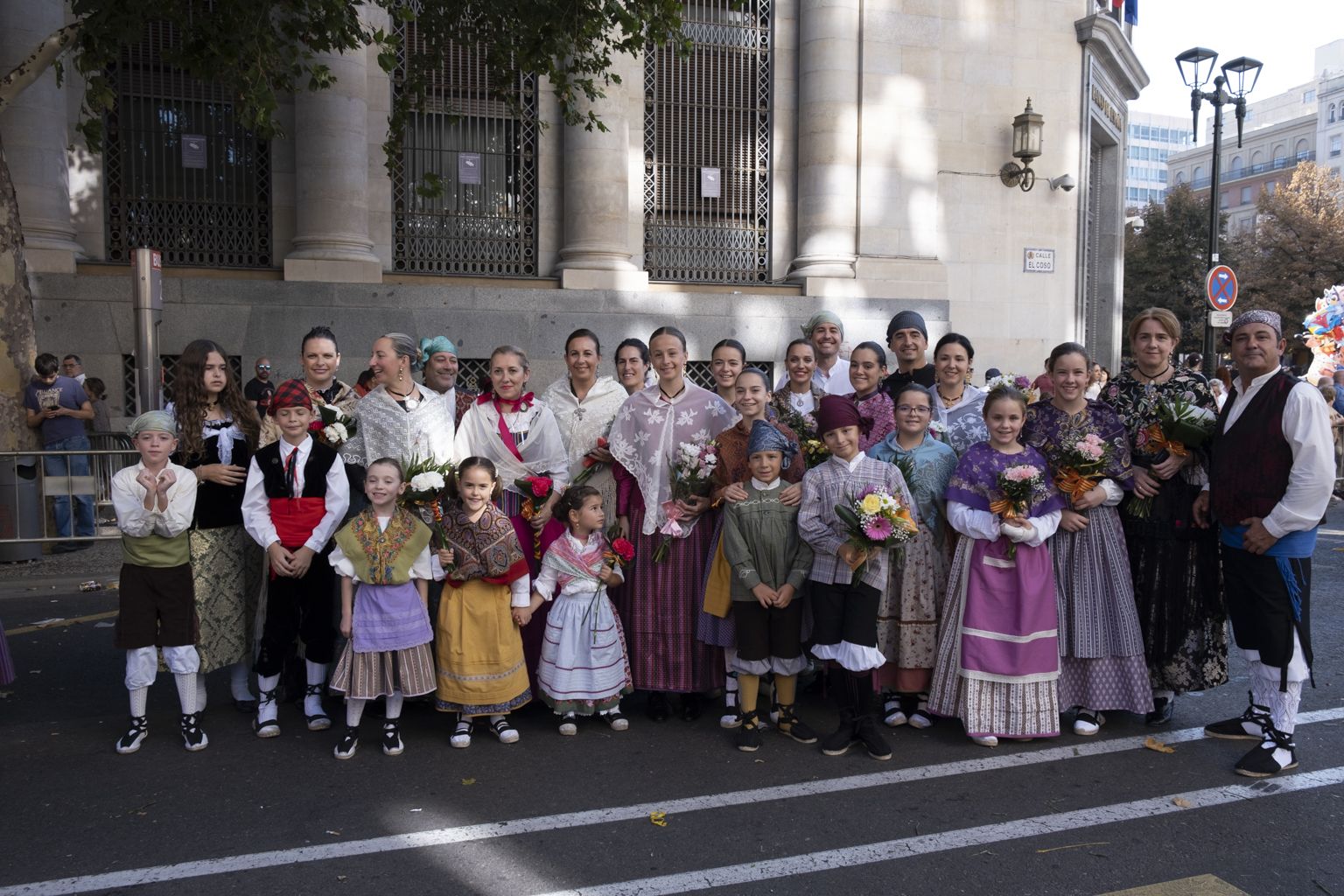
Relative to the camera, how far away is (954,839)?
4.29m

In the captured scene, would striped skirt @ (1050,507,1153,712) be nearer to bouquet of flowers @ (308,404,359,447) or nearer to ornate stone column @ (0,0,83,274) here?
bouquet of flowers @ (308,404,359,447)

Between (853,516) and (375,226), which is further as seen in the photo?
(375,226)

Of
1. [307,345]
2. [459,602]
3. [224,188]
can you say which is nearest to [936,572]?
[459,602]

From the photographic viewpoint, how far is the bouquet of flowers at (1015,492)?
5230mm

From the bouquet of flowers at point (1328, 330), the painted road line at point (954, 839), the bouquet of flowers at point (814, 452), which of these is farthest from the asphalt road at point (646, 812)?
the bouquet of flowers at point (1328, 330)

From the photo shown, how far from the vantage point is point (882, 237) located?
15367mm

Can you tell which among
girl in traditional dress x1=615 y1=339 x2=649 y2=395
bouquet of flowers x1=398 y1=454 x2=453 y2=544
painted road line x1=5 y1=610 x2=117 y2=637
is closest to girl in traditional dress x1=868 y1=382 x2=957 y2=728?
girl in traditional dress x1=615 y1=339 x2=649 y2=395

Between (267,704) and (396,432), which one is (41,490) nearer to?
(267,704)

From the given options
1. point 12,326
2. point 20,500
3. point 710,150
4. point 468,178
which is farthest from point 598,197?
point 20,500

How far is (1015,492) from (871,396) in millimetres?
1320

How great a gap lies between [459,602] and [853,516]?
7.25 ft

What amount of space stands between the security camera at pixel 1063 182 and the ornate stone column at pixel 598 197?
7.52 m

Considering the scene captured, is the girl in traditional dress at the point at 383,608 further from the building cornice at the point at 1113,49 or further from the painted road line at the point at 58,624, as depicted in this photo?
the building cornice at the point at 1113,49

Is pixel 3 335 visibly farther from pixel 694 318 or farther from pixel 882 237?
pixel 882 237
